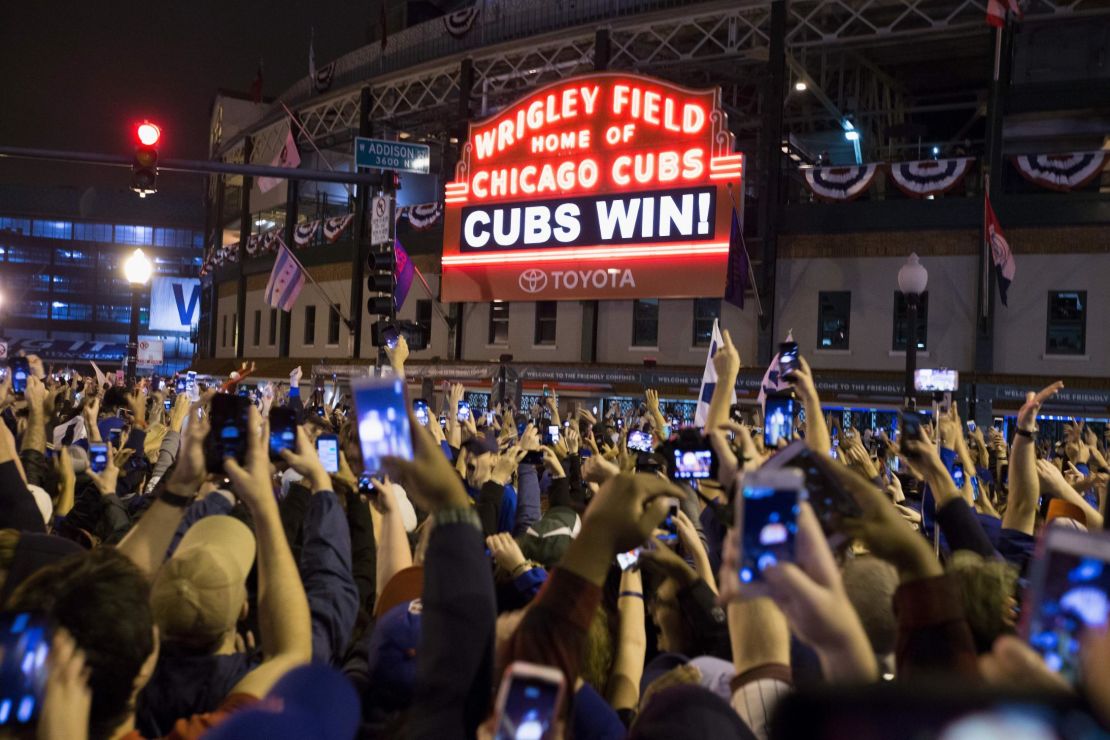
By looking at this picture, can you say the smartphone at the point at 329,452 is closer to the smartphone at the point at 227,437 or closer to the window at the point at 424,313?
the smartphone at the point at 227,437

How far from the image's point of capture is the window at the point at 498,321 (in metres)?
31.0

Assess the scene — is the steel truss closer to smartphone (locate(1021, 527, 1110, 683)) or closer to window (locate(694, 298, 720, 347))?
window (locate(694, 298, 720, 347))

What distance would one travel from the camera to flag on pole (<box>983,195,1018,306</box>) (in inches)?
822

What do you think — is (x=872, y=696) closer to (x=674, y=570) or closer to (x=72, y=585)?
(x=72, y=585)

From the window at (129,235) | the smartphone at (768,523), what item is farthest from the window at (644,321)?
the window at (129,235)

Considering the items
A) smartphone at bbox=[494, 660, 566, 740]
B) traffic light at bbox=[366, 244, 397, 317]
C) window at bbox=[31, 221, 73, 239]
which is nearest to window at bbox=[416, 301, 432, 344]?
traffic light at bbox=[366, 244, 397, 317]

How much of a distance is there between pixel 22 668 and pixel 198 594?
0.85 m

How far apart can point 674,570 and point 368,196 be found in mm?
33452

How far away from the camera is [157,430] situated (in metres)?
9.48

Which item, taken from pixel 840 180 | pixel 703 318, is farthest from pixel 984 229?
pixel 703 318

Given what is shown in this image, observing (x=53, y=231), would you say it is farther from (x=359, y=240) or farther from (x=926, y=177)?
(x=926, y=177)

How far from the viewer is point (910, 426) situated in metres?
3.50

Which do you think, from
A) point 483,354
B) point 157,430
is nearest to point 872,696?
→ point 157,430

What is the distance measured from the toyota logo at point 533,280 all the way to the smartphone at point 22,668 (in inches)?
1013
